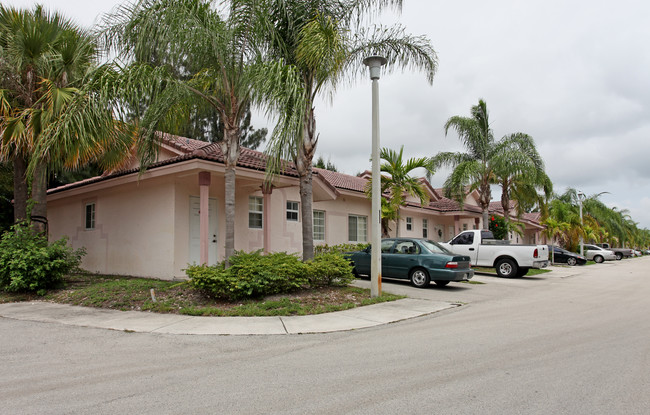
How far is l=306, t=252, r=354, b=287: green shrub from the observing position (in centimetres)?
1106

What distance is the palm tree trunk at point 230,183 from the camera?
10.5m

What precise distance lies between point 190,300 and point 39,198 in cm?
647

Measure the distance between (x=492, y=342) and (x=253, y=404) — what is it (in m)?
4.16

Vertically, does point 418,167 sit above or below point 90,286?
above

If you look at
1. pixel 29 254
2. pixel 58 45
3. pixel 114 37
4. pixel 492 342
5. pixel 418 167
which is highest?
pixel 58 45

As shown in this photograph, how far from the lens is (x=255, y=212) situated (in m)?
16.4

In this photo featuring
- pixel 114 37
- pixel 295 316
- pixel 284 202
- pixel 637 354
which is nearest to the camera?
pixel 637 354

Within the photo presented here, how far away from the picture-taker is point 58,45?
504 inches

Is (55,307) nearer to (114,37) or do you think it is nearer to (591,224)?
(114,37)

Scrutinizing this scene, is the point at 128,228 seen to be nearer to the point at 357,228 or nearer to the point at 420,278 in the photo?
the point at 420,278

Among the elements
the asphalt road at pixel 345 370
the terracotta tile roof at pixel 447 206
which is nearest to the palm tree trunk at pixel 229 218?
the asphalt road at pixel 345 370

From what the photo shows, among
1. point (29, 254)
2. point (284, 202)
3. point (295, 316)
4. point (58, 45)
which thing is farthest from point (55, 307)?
point (284, 202)

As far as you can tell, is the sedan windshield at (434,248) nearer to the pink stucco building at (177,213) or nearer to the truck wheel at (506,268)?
the pink stucco building at (177,213)

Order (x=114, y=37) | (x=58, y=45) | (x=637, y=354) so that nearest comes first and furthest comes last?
(x=637, y=354)
(x=114, y=37)
(x=58, y=45)
